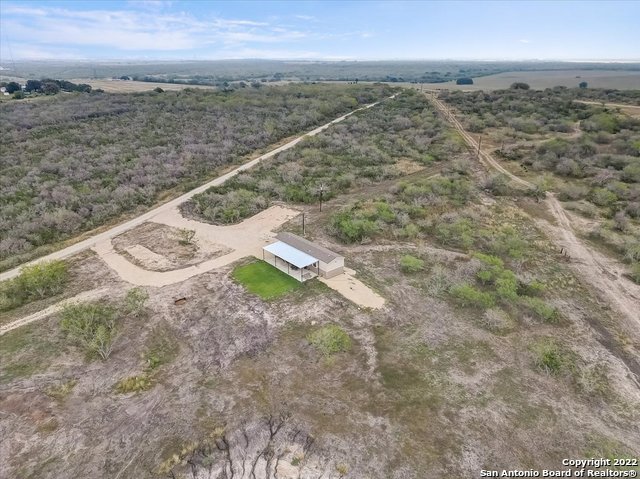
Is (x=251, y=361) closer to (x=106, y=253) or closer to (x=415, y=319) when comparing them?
(x=415, y=319)

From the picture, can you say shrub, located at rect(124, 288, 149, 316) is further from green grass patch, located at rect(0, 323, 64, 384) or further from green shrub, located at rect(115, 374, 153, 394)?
green shrub, located at rect(115, 374, 153, 394)

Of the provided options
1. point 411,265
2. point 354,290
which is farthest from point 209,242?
point 411,265

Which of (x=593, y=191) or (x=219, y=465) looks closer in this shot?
(x=219, y=465)

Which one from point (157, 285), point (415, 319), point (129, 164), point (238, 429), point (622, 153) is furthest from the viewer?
point (622, 153)

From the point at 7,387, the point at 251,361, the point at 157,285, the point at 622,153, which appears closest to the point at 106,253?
the point at 157,285

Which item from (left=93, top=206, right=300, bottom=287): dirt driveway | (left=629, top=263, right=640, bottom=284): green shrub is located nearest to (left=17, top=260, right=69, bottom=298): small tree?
(left=93, top=206, right=300, bottom=287): dirt driveway

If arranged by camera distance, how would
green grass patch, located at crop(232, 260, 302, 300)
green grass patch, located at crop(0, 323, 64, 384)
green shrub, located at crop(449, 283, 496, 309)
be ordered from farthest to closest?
green grass patch, located at crop(232, 260, 302, 300)
green shrub, located at crop(449, 283, 496, 309)
green grass patch, located at crop(0, 323, 64, 384)
